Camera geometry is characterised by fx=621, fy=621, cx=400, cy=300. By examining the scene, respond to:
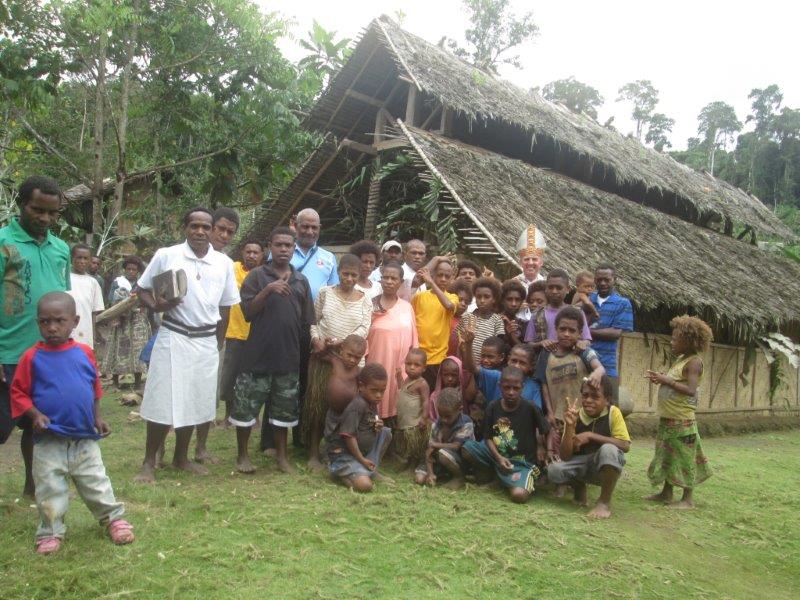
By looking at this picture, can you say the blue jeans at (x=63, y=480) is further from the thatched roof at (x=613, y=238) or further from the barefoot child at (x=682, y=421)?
the thatched roof at (x=613, y=238)

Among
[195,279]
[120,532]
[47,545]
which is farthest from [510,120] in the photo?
[47,545]

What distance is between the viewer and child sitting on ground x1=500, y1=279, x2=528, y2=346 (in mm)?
4980

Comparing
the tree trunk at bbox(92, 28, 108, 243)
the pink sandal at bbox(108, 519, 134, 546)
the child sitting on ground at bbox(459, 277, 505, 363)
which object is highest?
the tree trunk at bbox(92, 28, 108, 243)

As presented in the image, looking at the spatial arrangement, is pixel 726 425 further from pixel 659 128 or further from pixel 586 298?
pixel 659 128

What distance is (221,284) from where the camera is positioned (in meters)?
4.25

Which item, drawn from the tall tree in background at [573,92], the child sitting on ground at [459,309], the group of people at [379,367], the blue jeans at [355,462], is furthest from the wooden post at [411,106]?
the tall tree in background at [573,92]

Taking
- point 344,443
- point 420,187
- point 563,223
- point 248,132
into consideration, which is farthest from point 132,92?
point 344,443

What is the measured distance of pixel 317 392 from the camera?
14.9 ft

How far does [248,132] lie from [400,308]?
19.8 ft

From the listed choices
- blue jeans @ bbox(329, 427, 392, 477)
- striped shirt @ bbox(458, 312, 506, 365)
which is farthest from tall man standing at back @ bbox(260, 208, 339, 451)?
striped shirt @ bbox(458, 312, 506, 365)

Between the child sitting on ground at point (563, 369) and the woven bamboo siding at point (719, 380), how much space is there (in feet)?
15.3

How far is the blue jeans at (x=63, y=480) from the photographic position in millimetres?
2812

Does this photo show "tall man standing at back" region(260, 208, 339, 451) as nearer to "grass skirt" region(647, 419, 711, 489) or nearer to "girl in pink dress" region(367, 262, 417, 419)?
"girl in pink dress" region(367, 262, 417, 419)

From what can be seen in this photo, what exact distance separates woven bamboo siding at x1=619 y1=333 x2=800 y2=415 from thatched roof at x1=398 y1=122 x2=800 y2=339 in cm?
61
